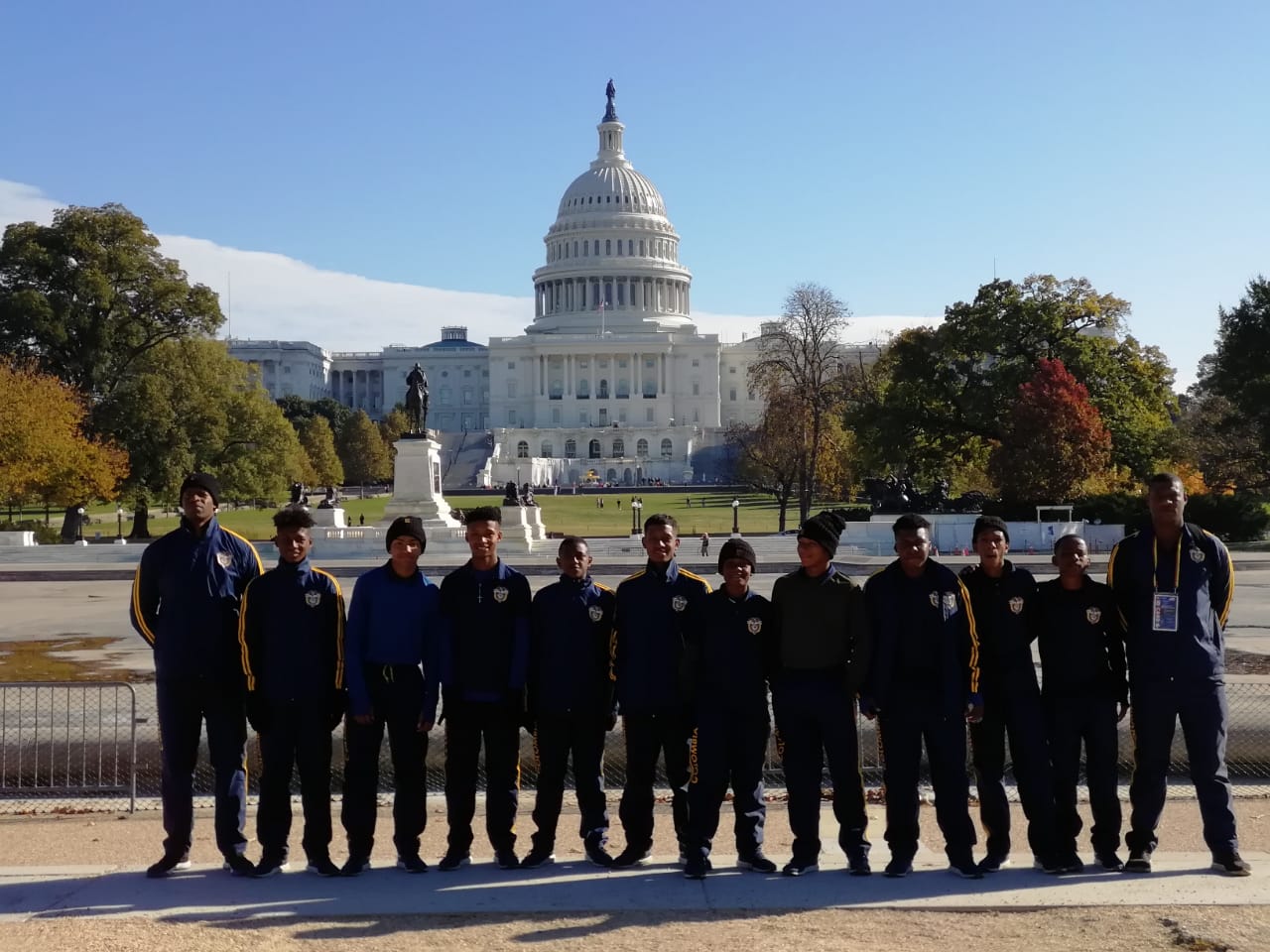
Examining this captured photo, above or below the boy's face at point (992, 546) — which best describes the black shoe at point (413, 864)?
below

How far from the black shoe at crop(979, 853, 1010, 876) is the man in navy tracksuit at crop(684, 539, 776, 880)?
1.05m

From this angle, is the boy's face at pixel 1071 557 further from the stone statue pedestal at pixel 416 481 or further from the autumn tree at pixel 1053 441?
the autumn tree at pixel 1053 441

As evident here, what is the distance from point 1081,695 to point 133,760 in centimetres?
578

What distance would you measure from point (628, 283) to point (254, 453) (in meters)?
96.3

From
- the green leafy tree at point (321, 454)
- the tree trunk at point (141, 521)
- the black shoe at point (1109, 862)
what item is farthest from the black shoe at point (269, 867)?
the green leafy tree at point (321, 454)

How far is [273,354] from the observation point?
152 m

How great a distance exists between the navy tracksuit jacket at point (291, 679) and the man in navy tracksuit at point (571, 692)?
3.42ft

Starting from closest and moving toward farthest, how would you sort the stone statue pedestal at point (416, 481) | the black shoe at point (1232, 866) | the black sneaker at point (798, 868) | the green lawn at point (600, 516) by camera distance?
the black shoe at point (1232, 866) → the black sneaker at point (798, 868) → the stone statue pedestal at point (416, 481) → the green lawn at point (600, 516)

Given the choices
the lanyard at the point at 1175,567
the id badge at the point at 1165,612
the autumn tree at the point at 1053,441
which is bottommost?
the id badge at the point at 1165,612

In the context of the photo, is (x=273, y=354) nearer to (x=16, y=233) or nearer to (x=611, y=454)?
(x=611, y=454)

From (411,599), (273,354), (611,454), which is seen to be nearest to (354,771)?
(411,599)

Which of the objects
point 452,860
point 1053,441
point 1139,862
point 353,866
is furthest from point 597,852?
point 1053,441

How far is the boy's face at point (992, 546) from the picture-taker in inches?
273

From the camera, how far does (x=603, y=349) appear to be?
13512cm
